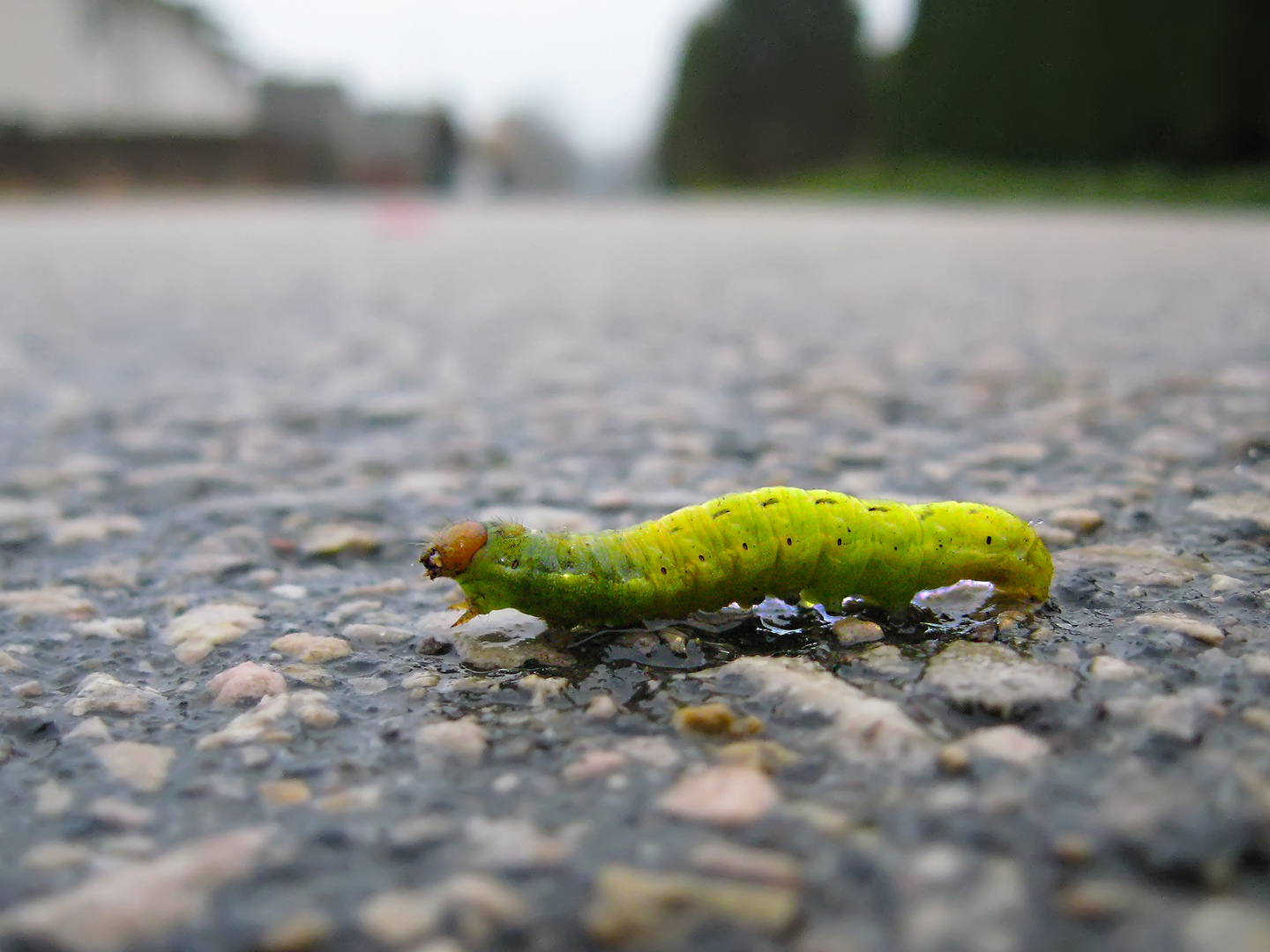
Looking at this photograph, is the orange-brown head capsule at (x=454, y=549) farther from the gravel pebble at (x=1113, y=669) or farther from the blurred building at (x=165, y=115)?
the blurred building at (x=165, y=115)

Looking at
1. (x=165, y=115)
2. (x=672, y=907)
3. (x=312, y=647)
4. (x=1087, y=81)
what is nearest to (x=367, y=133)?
(x=165, y=115)

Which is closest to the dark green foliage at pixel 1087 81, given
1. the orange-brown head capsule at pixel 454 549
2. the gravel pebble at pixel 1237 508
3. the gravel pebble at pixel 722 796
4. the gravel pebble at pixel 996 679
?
the gravel pebble at pixel 1237 508

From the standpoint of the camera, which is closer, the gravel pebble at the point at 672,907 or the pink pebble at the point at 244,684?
the gravel pebble at the point at 672,907

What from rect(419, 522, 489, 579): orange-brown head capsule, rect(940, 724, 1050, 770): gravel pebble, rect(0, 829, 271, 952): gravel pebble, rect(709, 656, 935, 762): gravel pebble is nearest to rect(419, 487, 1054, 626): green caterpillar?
rect(419, 522, 489, 579): orange-brown head capsule

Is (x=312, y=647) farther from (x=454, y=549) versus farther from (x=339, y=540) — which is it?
(x=339, y=540)

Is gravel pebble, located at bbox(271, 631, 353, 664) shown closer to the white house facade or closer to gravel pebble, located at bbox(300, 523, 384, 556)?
gravel pebble, located at bbox(300, 523, 384, 556)

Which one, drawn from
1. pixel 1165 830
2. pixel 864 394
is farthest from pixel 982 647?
pixel 864 394
